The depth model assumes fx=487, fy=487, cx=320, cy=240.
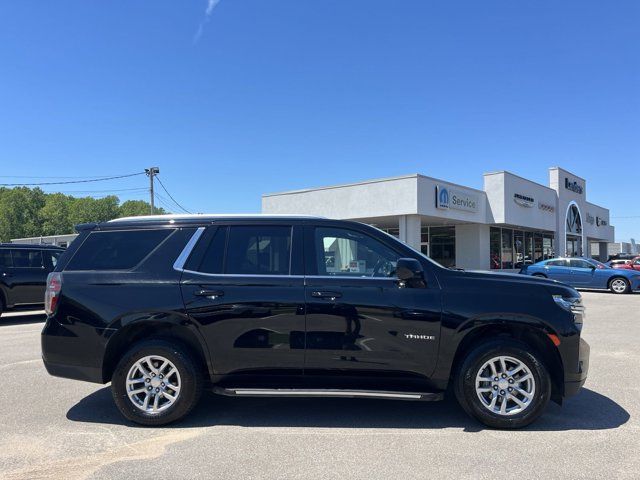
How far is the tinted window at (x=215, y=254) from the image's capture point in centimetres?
465

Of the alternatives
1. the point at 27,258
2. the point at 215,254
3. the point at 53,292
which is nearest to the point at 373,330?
the point at 215,254

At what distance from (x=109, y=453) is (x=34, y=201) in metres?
108

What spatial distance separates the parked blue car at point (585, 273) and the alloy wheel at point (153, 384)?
19237mm

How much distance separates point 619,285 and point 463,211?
8684mm

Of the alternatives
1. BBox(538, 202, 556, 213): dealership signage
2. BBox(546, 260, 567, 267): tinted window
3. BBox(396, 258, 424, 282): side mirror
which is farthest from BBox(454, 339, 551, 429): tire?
BBox(538, 202, 556, 213): dealership signage

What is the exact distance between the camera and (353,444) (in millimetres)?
4074

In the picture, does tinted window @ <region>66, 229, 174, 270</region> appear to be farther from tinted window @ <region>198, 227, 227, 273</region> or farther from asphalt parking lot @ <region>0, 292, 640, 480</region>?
asphalt parking lot @ <region>0, 292, 640, 480</region>

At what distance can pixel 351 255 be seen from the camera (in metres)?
4.73

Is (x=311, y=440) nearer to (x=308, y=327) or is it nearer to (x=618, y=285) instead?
(x=308, y=327)

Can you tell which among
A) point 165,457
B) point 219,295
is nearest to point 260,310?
point 219,295

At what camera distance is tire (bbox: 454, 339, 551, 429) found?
4371 mm

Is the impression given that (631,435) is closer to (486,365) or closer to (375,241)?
(486,365)

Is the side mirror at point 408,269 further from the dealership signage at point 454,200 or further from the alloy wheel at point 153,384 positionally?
the dealership signage at point 454,200

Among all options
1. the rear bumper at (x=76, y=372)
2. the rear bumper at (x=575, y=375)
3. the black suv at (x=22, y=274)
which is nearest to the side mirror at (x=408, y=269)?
the rear bumper at (x=575, y=375)
